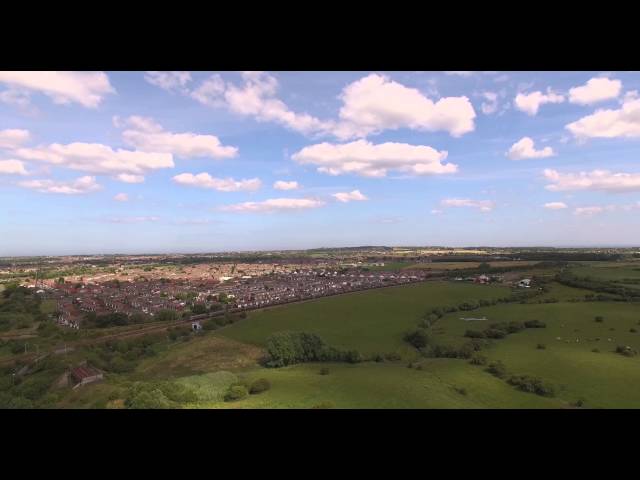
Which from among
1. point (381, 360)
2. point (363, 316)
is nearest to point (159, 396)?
point (381, 360)

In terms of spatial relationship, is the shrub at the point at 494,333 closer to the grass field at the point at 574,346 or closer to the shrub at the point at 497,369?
the grass field at the point at 574,346

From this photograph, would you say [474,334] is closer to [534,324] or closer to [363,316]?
[534,324]

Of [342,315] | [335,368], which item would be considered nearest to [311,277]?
[342,315]

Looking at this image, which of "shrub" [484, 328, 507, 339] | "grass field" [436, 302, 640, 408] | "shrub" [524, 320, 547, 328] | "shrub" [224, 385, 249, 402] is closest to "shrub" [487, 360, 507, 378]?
"grass field" [436, 302, 640, 408]

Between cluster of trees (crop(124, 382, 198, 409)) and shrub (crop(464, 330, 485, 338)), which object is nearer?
cluster of trees (crop(124, 382, 198, 409))

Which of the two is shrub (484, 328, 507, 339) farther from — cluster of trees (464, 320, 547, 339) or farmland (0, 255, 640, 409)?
farmland (0, 255, 640, 409)
